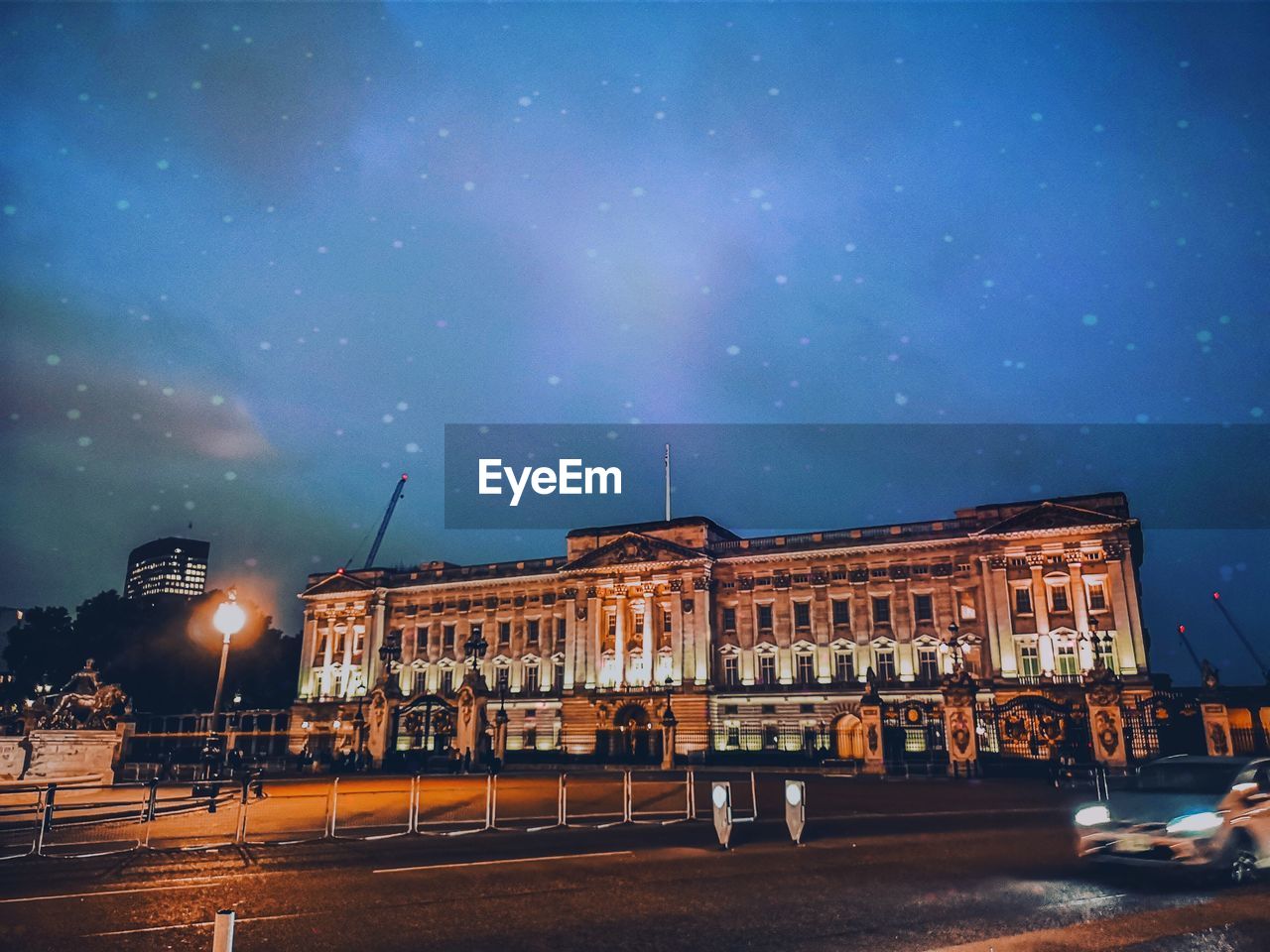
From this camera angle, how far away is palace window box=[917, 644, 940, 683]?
55844 millimetres

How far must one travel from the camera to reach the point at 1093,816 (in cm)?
1124

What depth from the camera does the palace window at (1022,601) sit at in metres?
54.0

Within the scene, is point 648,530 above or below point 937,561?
above

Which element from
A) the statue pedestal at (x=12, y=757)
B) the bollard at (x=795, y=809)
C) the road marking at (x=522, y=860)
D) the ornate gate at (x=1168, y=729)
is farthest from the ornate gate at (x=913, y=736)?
the statue pedestal at (x=12, y=757)

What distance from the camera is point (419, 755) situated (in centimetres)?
4784

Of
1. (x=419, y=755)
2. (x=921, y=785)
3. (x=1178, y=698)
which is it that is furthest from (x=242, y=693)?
(x=1178, y=698)

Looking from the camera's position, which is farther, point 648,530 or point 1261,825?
point 648,530

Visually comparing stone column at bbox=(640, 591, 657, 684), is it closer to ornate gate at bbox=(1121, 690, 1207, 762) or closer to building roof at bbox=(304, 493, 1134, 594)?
building roof at bbox=(304, 493, 1134, 594)

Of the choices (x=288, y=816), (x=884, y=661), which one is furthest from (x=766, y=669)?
(x=288, y=816)

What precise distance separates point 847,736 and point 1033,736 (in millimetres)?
16674

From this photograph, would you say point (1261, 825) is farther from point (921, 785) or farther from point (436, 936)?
point (921, 785)

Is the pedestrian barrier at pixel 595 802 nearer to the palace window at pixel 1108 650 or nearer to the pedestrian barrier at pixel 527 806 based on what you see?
the pedestrian barrier at pixel 527 806

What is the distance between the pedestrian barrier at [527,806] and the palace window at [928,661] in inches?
1259

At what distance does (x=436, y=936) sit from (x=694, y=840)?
765 cm
